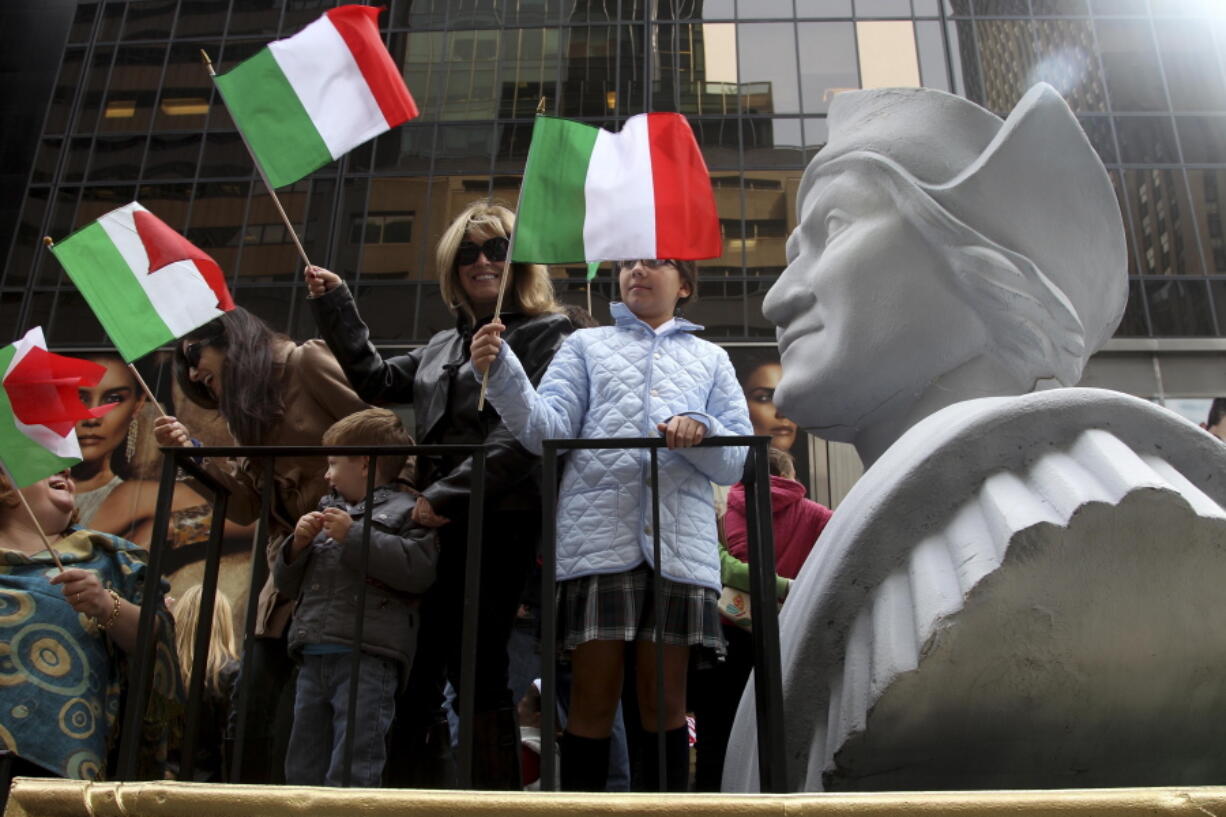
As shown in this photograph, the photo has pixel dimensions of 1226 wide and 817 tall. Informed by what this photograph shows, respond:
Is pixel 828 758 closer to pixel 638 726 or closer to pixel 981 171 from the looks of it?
pixel 638 726

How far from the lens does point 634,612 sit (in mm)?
3217

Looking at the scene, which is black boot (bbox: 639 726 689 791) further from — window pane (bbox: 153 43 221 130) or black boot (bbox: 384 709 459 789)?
window pane (bbox: 153 43 221 130)

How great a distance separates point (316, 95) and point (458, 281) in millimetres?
988

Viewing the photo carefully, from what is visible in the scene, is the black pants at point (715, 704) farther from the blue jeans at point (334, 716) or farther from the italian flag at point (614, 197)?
the italian flag at point (614, 197)

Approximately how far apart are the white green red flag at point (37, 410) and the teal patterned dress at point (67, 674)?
340 mm

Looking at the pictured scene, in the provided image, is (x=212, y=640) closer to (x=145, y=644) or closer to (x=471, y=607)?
(x=145, y=644)

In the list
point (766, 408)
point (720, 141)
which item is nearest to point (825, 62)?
point (720, 141)

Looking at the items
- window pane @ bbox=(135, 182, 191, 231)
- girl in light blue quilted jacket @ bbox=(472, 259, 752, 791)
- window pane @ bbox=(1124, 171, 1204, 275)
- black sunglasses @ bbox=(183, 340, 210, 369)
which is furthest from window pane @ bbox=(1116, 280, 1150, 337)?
black sunglasses @ bbox=(183, 340, 210, 369)

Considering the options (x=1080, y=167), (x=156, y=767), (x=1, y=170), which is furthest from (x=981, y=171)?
(x=1, y=170)

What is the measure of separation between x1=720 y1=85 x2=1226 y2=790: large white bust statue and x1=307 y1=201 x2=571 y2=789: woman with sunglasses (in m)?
0.96

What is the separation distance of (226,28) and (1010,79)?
1545cm

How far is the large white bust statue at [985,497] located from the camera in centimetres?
221

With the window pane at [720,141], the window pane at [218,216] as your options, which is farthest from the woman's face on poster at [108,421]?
the window pane at [720,141]

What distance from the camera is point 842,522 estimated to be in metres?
2.70
